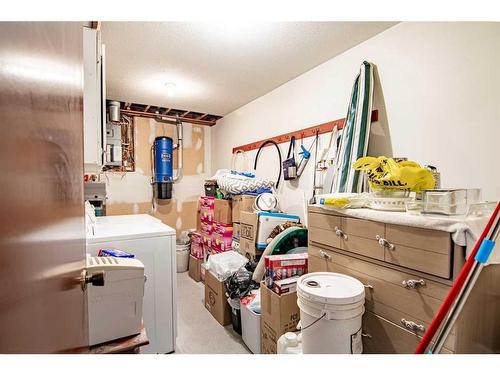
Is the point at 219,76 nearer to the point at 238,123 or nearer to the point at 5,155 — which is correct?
the point at 238,123

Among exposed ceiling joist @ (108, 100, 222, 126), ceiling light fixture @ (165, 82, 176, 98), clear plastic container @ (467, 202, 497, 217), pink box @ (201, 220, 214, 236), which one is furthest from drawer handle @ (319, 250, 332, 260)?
exposed ceiling joist @ (108, 100, 222, 126)

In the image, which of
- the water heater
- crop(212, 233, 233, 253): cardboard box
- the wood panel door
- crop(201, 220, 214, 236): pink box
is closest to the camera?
the wood panel door

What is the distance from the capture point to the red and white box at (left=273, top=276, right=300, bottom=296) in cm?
171

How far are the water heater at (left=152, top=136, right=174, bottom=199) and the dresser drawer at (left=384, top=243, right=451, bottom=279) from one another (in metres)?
3.61

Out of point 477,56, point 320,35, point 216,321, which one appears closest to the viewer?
point 477,56

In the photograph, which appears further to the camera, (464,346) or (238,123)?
(238,123)

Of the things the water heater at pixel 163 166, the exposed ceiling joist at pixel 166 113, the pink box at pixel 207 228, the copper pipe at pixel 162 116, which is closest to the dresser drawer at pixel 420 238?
the pink box at pixel 207 228

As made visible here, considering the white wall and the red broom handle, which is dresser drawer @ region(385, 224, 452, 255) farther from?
the white wall

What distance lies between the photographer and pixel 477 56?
145 centimetres

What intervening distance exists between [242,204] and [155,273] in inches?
50.7

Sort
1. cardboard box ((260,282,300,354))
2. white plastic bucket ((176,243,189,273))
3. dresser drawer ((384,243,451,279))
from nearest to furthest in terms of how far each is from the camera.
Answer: dresser drawer ((384,243,451,279)), cardboard box ((260,282,300,354)), white plastic bucket ((176,243,189,273))

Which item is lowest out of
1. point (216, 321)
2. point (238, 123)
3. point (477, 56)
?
point (216, 321)
